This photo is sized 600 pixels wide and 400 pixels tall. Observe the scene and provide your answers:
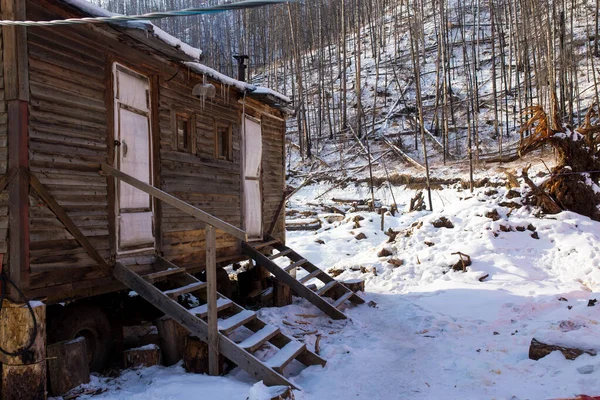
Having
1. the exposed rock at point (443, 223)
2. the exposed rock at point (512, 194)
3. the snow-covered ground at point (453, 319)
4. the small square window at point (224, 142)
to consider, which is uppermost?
the small square window at point (224, 142)

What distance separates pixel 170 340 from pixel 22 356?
1.64 m

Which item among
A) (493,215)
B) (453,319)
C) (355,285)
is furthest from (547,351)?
(493,215)

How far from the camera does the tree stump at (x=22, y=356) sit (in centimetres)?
409

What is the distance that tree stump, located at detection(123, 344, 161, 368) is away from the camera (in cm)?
501

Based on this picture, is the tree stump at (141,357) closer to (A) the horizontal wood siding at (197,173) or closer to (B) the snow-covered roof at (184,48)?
(A) the horizontal wood siding at (197,173)

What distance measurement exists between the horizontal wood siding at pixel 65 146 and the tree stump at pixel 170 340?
1.01 m

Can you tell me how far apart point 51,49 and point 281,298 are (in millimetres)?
5480

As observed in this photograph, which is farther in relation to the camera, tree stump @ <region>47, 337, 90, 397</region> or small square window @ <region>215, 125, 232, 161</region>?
small square window @ <region>215, 125, 232, 161</region>

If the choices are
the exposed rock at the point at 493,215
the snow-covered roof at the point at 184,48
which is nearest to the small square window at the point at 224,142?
the snow-covered roof at the point at 184,48

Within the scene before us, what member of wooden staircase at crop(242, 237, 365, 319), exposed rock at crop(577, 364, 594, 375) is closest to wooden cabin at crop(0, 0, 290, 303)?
wooden staircase at crop(242, 237, 365, 319)

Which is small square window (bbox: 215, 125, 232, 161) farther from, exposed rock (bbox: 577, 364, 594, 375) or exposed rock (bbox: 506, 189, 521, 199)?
exposed rock (bbox: 506, 189, 521, 199)

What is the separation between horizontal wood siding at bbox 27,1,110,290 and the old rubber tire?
18.9 inches

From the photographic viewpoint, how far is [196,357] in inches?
202

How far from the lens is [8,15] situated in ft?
14.1
